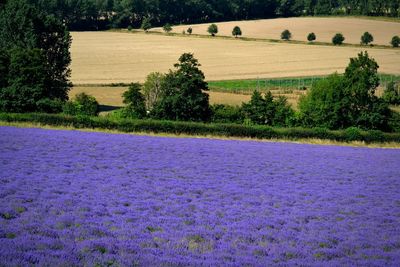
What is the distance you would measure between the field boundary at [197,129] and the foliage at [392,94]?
104 ft

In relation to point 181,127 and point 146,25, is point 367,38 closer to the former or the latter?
point 146,25

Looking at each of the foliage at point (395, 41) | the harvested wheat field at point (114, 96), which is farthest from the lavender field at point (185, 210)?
the foliage at point (395, 41)

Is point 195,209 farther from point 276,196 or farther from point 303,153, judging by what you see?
point 303,153

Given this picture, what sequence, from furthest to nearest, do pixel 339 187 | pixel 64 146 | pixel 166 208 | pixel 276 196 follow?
pixel 64 146 → pixel 339 187 → pixel 276 196 → pixel 166 208

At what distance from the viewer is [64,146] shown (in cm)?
2466

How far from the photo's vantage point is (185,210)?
14.1 meters

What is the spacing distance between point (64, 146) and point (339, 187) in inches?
522

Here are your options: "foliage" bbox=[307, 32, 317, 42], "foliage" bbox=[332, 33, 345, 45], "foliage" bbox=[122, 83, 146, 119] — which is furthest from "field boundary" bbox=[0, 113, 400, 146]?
"foliage" bbox=[307, 32, 317, 42]

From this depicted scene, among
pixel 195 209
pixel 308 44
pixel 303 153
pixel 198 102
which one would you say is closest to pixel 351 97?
pixel 198 102

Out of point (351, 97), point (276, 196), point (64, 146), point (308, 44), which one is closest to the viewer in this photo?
point (276, 196)

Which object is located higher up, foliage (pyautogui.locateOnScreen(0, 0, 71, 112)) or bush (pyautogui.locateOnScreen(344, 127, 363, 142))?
foliage (pyautogui.locateOnScreen(0, 0, 71, 112))

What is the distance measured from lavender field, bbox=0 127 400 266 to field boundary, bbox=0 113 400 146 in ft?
44.1

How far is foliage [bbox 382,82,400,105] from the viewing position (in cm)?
7275

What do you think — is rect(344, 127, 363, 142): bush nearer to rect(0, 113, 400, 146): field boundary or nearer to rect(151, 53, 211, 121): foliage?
rect(0, 113, 400, 146): field boundary
